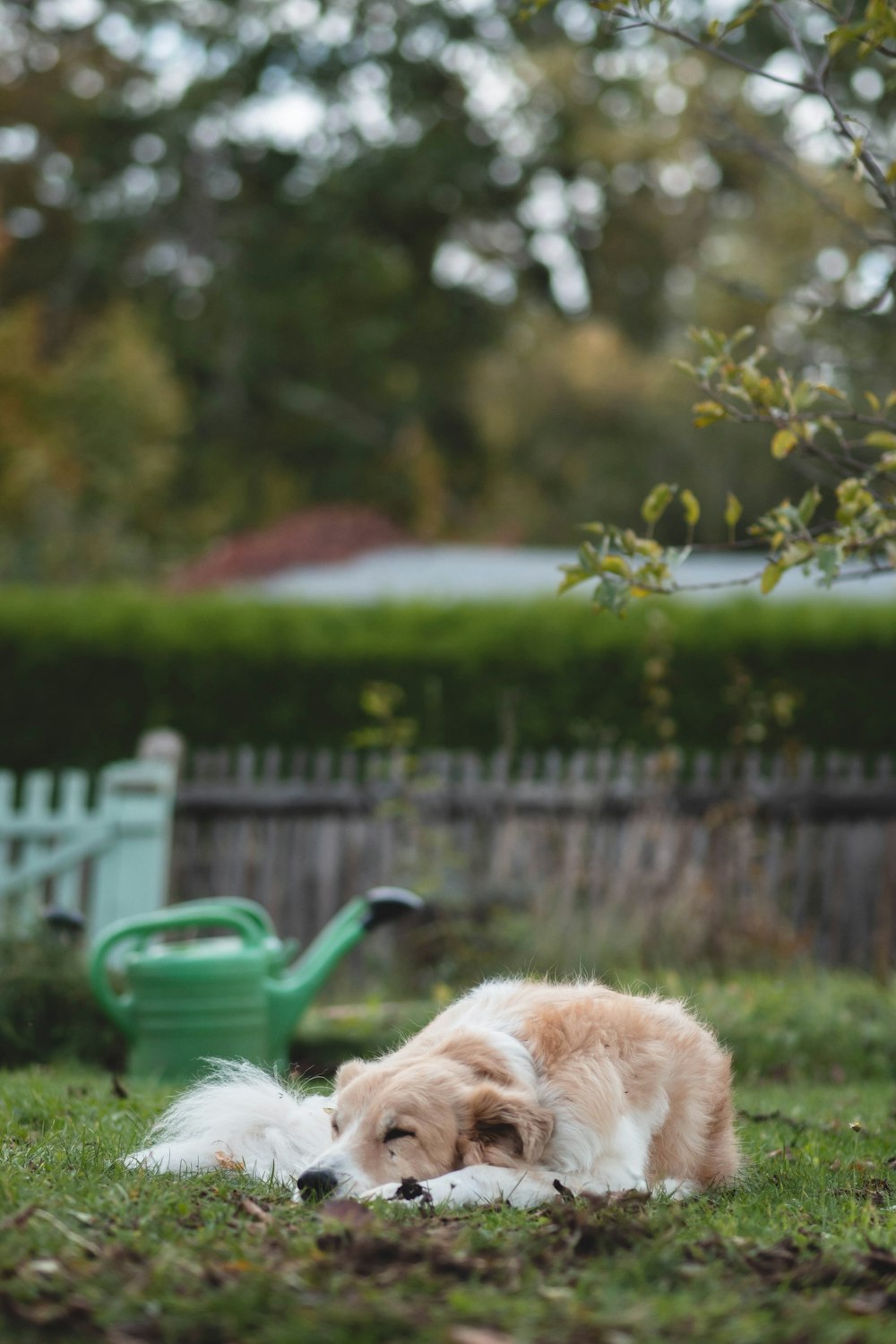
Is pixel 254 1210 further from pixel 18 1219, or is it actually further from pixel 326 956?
pixel 326 956

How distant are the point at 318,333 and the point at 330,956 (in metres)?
24.0

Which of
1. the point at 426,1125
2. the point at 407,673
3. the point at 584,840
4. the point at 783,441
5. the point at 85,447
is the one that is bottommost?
Answer: the point at 426,1125

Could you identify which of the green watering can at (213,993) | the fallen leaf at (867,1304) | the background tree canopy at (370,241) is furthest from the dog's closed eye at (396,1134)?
the background tree canopy at (370,241)

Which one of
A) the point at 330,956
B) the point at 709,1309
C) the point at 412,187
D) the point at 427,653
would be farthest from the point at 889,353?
the point at 709,1309

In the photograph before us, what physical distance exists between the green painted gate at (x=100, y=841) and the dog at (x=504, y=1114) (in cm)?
457

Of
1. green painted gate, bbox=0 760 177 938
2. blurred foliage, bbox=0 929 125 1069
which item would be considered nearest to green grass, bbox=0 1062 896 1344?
blurred foliage, bbox=0 929 125 1069

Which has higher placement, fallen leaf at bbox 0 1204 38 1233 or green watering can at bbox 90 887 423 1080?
fallen leaf at bbox 0 1204 38 1233

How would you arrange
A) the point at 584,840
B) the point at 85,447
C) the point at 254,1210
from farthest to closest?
Answer: the point at 85,447 < the point at 584,840 < the point at 254,1210

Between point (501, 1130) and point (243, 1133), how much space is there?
0.71 metres

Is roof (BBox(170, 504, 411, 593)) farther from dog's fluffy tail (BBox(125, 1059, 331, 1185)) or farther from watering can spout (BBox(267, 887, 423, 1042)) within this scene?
dog's fluffy tail (BBox(125, 1059, 331, 1185))

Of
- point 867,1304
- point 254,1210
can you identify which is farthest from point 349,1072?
point 867,1304

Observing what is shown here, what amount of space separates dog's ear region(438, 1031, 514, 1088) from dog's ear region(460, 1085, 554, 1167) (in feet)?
0.21

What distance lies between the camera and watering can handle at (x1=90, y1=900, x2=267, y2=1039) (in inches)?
217

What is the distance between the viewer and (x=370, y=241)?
28.9 metres
